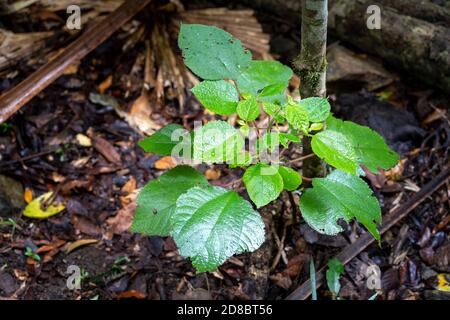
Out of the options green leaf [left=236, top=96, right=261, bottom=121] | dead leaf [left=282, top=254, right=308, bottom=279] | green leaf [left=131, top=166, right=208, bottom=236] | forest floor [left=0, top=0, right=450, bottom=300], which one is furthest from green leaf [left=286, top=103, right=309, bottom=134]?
dead leaf [left=282, top=254, right=308, bottom=279]

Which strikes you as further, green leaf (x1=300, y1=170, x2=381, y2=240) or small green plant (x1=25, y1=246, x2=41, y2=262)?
small green plant (x1=25, y1=246, x2=41, y2=262)

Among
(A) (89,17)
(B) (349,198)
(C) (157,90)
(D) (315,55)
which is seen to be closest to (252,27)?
(C) (157,90)

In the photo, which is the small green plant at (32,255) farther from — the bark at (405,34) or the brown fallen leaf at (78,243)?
the bark at (405,34)

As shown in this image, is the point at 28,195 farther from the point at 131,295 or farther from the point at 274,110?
the point at 274,110

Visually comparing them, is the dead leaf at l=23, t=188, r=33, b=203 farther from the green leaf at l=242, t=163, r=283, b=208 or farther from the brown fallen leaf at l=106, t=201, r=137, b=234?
the green leaf at l=242, t=163, r=283, b=208

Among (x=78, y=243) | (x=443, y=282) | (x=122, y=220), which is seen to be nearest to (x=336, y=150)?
(x=443, y=282)

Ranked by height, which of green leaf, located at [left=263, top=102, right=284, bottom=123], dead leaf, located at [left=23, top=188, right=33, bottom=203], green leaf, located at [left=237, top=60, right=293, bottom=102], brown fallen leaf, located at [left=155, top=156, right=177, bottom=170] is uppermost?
green leaf, located at [left=237, top=60, right=293, bottom=102]

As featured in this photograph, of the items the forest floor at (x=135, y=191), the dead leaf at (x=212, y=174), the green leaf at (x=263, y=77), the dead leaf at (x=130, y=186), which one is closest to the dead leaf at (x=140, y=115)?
the forest floor at (x=135, y=191)
